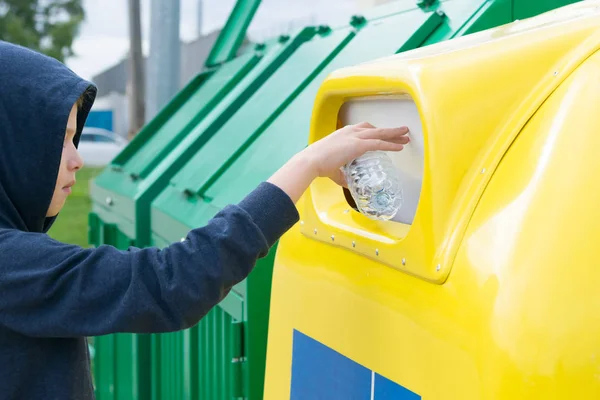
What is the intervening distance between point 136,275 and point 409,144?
0.50m

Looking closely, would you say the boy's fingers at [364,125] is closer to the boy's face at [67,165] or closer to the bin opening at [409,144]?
the bin opening at [409,144]

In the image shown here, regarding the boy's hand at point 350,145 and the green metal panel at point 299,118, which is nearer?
the boy's hand at point 350,145

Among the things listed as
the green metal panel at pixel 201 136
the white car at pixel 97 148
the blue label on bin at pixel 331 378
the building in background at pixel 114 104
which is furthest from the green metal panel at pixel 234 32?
the building in background at pixel 114 104

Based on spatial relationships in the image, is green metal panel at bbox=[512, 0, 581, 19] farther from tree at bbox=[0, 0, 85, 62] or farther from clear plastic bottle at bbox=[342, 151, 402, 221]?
tree at bbox=[0, 0, 85, 62]

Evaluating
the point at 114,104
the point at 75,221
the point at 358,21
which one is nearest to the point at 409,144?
the point at 358,21

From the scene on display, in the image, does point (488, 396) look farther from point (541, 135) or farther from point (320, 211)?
point (320, 211)

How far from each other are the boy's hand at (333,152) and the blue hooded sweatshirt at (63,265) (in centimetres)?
4

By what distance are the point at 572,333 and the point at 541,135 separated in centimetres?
28

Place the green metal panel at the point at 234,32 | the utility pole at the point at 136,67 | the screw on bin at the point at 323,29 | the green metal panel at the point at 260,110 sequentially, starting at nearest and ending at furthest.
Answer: the green metal panel at the point at 260,110
the screw on bin at the point at 323,29
the green metal panel at the point at 234,32
the utility pole at the point at 136,67

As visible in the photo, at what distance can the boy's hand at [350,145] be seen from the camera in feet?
Answer: 4.57

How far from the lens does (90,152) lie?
23.8m

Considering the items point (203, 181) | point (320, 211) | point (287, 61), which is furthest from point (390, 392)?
point (287, 61)

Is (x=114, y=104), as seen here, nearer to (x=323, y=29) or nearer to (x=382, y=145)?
(x=323, y=29)

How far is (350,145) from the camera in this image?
141 centimetres
